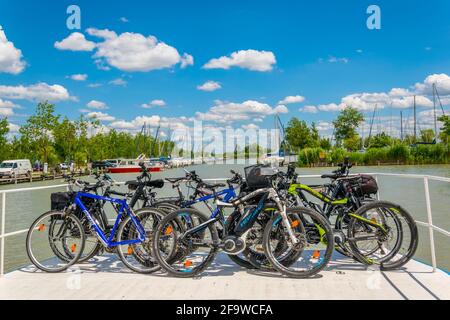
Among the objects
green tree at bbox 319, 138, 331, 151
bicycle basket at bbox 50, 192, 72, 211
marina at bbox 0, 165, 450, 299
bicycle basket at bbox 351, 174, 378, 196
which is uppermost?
green tree at bbox 319, 138, 331, 151

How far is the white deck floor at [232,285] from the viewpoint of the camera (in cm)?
321

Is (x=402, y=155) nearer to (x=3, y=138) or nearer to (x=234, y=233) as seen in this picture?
(x=3, y=138)

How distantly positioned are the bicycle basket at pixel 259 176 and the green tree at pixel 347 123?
67.0 m

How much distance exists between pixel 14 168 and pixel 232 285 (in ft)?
129

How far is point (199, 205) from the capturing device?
4.58 meters

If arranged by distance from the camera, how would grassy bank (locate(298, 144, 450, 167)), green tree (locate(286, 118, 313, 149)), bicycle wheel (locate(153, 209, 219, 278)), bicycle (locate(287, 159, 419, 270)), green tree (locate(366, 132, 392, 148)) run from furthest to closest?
green tree (locate(366, 132, 392, 148)), green tree (locate(286, 118, 313, 149)), grassy bank (locate(298, 144, 450, 167)), bicycle (locate(287, 159, 419, 270)), bicycle wheel (locate(153, 209, 219, 278))

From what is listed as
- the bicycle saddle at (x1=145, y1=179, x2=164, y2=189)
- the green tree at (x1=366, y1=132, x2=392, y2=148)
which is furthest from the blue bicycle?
the green tree at (x1=366, y1=132, x2=392, y2=148)

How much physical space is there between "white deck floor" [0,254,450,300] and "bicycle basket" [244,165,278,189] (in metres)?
0.80

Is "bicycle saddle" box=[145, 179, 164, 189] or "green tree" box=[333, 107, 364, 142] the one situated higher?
"green tree" box=[333, 107, 364, 142]

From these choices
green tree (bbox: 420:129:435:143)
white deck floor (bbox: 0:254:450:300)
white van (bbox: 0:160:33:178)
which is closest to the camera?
white deck floor (bbox: 0:254:450:300)

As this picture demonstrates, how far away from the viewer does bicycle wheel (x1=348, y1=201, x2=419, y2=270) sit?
3834 mm

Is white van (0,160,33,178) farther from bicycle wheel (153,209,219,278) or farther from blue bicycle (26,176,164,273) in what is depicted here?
bicycle wheel (153,209,219,278)

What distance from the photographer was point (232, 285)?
3.45 m
